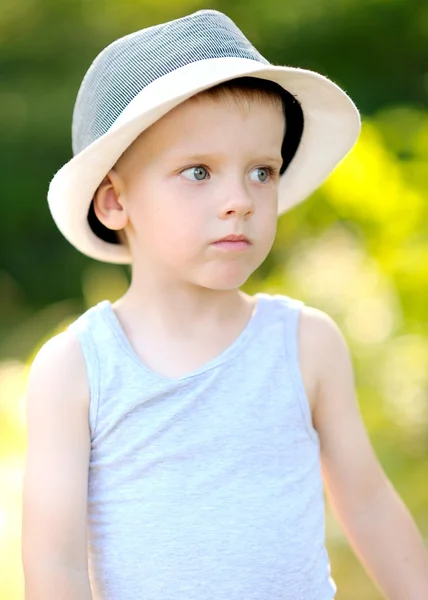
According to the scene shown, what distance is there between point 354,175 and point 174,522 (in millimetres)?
2182

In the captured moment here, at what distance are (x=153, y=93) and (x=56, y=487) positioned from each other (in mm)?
722


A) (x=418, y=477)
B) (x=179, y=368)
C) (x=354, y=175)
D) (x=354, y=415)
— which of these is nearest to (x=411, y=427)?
(x=418, y=477)

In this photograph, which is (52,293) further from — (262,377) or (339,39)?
(262,377)

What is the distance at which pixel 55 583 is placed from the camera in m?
1.79

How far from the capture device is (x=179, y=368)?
1906 mm

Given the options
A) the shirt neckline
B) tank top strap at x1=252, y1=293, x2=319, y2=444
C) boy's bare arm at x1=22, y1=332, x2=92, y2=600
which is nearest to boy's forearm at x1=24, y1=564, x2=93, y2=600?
boy's bare arm at x1=22, y1=332, x2=92, y2=600

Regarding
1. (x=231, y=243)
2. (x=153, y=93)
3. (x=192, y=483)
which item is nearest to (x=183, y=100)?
(x=153, y=93)

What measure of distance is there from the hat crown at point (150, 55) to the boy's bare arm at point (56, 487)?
0.48 metres

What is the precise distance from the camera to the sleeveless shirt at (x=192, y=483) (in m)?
1.84

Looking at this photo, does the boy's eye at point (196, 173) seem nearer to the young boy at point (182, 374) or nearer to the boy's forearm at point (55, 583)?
the young boy at point (182, 374)

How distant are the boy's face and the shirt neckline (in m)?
0.14

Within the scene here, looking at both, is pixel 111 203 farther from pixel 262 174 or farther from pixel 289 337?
pixel 289 337

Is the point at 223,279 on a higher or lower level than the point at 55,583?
higher

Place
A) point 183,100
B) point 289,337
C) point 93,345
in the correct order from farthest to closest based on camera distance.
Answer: point 289,337, point 93,345, point 183,100
